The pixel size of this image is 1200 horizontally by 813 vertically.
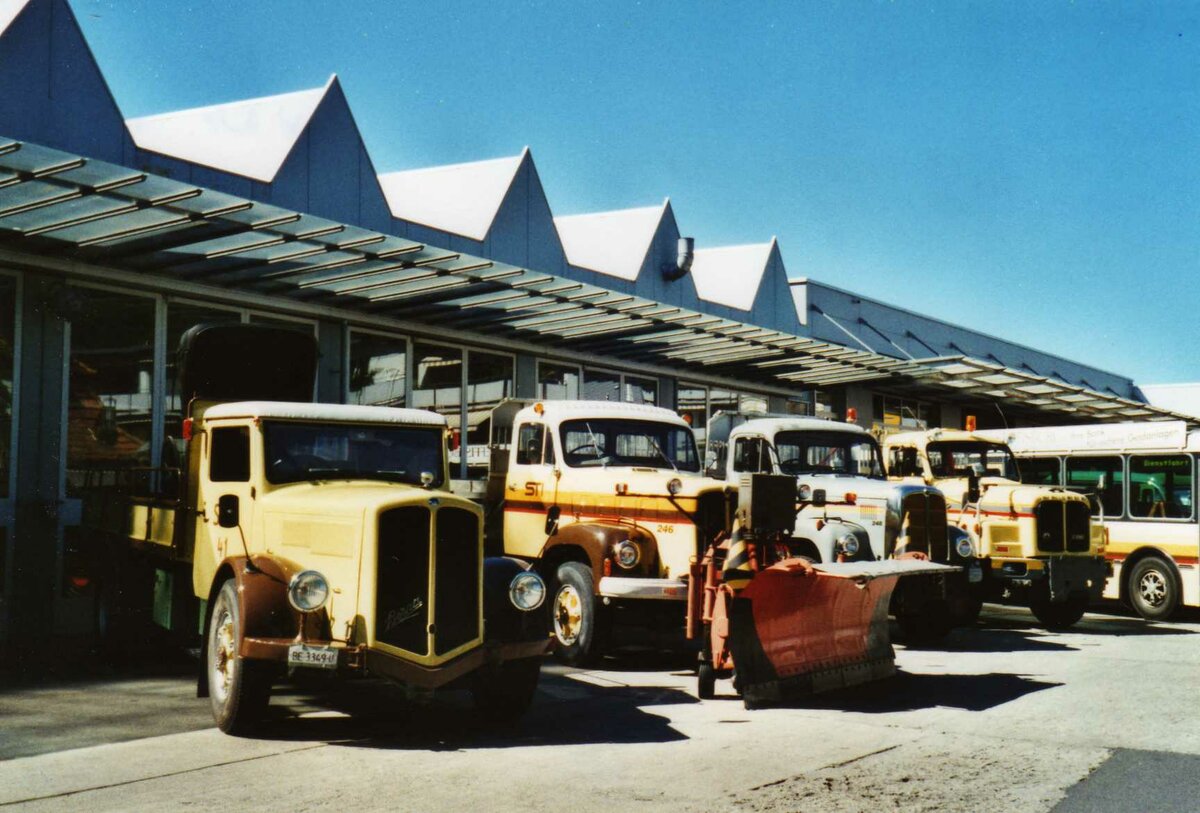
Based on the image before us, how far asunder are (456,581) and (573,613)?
3.31 metres

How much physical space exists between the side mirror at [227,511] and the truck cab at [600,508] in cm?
341

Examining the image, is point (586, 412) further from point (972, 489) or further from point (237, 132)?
point (237, 132)

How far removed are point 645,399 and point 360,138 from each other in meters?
7.92

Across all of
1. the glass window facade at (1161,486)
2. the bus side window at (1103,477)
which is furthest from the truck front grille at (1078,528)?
the bus side window at (1103,477)

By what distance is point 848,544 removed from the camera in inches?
466

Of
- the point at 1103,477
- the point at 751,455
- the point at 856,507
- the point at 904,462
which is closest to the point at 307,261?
the point at 751,455

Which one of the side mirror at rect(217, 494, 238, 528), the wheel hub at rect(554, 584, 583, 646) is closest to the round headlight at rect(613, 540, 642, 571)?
the wheel hub at rect(554, 584, 583, 646)

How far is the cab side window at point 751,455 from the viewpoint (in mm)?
13797

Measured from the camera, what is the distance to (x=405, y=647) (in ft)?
24.5

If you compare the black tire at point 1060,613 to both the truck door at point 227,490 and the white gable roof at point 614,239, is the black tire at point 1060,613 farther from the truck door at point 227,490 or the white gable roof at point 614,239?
the truck door at point 227,490

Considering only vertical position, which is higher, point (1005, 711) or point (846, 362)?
point (846, 362)

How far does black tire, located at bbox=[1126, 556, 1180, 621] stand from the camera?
16531 mm

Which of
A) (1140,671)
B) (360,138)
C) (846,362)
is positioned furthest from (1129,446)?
(360,138)

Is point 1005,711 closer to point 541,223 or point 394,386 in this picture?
point 394,386
